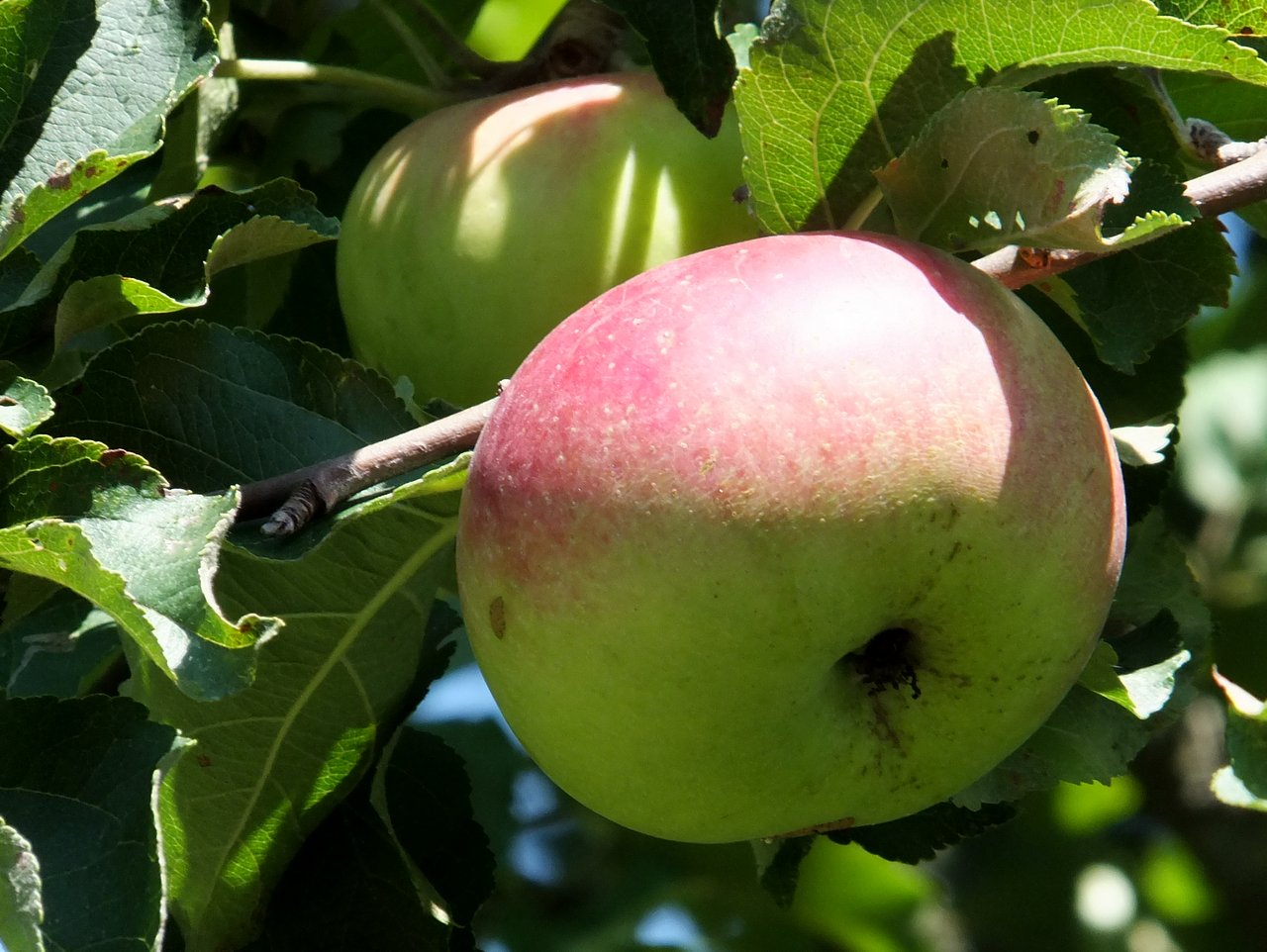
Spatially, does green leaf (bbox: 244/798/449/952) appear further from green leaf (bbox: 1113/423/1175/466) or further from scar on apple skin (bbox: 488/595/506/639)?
green leaf (bbox: 1113/423/1175/466)

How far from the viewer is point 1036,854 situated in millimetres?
2342

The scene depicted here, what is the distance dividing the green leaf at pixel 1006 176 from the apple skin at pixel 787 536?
0.06 metres

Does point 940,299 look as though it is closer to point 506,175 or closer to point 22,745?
point 506,175

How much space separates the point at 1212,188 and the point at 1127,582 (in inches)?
16.2

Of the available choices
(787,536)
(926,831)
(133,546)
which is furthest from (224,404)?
(926,831)

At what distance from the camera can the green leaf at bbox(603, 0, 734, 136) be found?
109 cm

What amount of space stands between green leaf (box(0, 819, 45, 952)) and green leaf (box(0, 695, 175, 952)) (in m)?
0.01

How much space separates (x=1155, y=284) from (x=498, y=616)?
575mm

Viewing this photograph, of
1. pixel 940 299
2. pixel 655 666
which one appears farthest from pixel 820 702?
pixel 940 299

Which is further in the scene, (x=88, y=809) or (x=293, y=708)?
(x=293, y=708)

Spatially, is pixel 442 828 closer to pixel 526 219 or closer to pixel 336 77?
pixel 526 219

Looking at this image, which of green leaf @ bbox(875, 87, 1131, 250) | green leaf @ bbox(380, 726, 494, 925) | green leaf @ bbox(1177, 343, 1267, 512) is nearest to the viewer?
green leaf @ bbox(875, 87, 1131, 250)

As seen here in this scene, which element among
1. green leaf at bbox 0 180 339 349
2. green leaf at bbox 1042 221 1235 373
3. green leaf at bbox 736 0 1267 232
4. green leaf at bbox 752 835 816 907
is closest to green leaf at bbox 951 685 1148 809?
green leaf at bbox 752 835 816 907

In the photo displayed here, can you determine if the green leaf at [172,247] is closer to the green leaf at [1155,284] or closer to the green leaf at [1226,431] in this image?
the green leaf at [1155,284]
